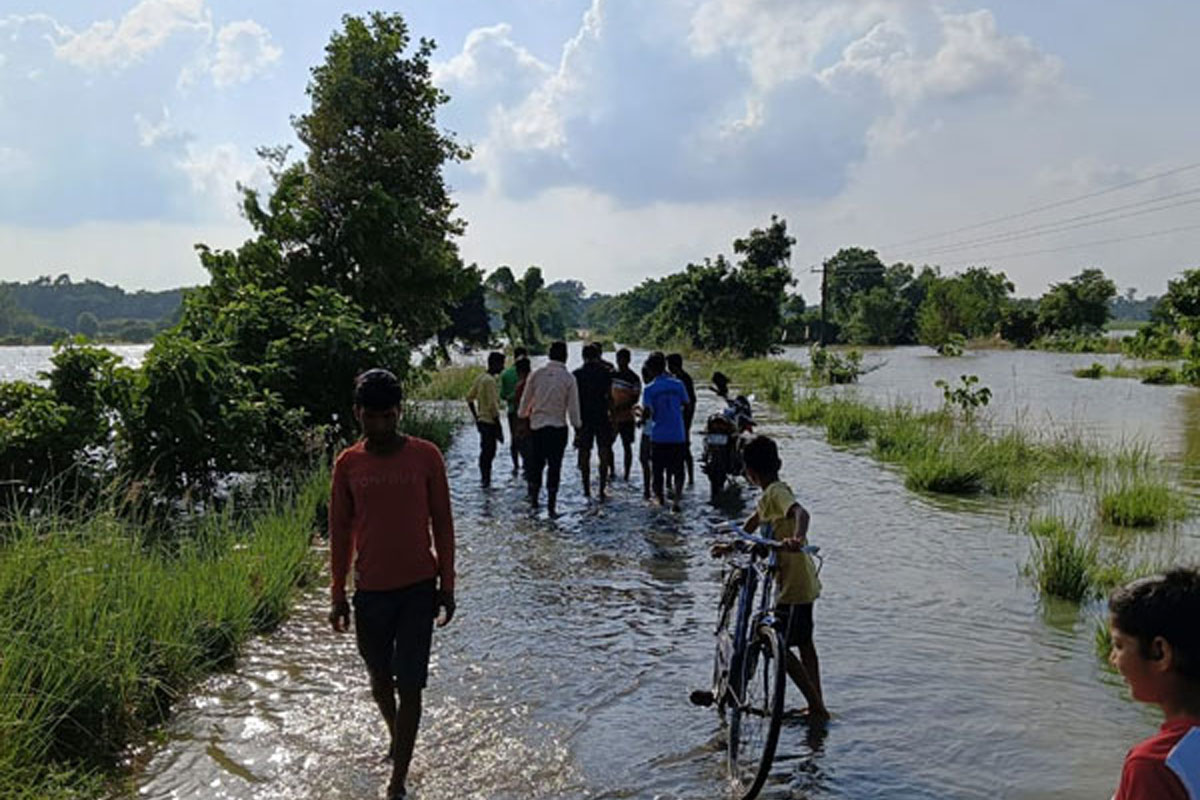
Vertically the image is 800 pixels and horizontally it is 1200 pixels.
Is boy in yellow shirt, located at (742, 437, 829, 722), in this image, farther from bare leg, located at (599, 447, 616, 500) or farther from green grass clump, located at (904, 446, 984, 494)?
green grass clump, located at (904, 446, 984, 494)

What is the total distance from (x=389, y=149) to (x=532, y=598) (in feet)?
45.0

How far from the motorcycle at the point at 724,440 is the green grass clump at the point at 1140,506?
14.9 feet

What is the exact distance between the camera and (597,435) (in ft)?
42.9

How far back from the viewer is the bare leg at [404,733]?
182 inches

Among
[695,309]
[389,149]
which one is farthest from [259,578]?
[695,309]

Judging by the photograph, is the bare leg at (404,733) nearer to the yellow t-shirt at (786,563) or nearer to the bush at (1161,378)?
the yellow t-shirt at (786,563)

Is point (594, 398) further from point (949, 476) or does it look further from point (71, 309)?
point (71, 309)

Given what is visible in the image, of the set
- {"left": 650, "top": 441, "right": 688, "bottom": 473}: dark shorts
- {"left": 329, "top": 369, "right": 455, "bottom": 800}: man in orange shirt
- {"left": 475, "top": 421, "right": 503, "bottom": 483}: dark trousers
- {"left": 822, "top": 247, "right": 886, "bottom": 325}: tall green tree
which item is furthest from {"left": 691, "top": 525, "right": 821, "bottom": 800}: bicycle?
{"left": 822, "top": 247, "right": 886, "bottom": 325}: tall green tree

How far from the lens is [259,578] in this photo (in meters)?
7.48

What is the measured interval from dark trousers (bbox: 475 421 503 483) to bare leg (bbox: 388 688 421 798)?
9571 millimetres

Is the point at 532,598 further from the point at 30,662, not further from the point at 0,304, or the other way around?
the point at 0,304

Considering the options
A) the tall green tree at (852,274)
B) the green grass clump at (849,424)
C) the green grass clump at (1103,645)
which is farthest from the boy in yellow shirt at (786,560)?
the tall green tree at (852,274)

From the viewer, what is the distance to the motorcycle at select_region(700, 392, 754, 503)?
1324 cm

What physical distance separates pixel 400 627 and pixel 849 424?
18.1m
